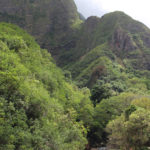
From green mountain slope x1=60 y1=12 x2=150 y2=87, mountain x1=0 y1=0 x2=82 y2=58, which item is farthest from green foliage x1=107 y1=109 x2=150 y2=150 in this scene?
mountain x1=0 y1=0 x2=82 y2=58

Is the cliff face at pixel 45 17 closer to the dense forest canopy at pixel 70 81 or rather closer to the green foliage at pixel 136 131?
the dense forest canopy at pixel 70 81

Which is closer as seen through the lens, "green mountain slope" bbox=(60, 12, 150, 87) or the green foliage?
the green foliage

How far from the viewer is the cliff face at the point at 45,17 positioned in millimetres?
174125

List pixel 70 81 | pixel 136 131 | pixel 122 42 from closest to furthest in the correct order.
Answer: pixel 136 131 < pixel 70 81 < pixel 122 42

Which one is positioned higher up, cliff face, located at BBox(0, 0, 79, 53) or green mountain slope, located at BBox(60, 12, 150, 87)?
cliff face, located at BBox(0, 0, 79, 53)

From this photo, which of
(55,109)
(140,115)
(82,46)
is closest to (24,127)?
(55,109)

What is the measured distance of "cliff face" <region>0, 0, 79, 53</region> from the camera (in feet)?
571

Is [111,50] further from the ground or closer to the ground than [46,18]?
closer to the ground

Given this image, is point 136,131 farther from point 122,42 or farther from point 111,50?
point 122,42

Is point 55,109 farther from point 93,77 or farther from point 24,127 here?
point 93,77

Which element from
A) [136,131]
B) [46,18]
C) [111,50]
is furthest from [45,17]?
[136,131]

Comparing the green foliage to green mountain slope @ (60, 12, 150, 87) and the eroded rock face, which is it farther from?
the eroded rock face

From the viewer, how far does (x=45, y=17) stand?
186 m

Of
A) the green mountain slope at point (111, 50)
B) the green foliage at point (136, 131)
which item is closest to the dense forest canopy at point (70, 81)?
the green foliage at point (136, 131)
